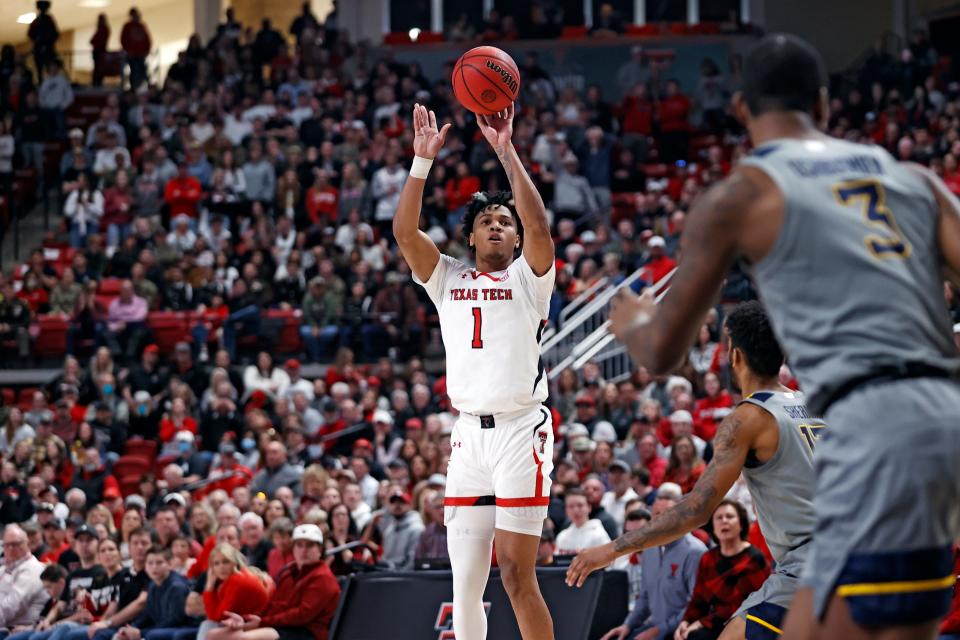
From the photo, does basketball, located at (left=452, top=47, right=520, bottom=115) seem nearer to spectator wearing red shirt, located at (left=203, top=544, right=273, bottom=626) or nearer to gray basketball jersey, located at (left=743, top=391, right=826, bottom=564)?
gray basketball jersey, located at (left=743, top=391, right=826, bottom=564)

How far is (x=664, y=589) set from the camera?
986 cm

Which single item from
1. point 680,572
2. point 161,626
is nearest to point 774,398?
point 680,572

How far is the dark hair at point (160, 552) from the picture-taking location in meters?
12.2

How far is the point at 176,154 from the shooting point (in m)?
24.6

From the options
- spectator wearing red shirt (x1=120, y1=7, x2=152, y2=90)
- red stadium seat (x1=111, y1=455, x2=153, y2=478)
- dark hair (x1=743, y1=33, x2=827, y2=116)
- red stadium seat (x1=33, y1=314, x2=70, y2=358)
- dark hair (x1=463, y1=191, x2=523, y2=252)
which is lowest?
→ red stadium seat (x1=111, y1=455, x2=153, y2=478)

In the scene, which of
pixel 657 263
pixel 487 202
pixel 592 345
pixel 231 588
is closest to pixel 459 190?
pixel 657 263

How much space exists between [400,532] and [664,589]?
3.69m

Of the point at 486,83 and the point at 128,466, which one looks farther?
the point at 128,466

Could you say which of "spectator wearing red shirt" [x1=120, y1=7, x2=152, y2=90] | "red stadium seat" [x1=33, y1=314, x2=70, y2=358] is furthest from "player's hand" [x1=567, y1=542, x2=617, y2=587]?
"spectator wearing red shirt" [x1=120, y1=7, x2=152, y2=90]

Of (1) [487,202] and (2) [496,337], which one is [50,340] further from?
(2) [496,337]

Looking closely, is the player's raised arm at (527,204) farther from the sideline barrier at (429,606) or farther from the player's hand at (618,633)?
the player's hand at (618,633)

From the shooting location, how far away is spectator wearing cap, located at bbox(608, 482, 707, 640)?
32.1ft

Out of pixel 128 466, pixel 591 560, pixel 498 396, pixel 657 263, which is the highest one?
pixel 657 263

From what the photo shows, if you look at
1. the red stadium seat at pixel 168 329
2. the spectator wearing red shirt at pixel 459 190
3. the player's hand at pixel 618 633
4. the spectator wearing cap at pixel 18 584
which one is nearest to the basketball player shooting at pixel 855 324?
the player's hand at pixel 618 633
